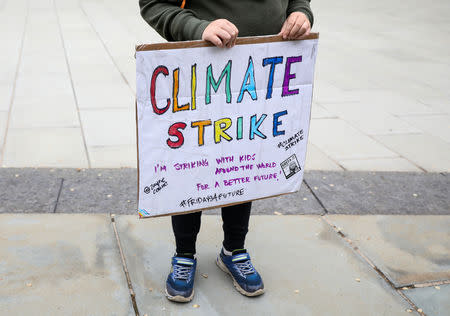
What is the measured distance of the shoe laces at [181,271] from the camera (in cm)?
238

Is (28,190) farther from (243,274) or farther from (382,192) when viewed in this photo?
(382,192)

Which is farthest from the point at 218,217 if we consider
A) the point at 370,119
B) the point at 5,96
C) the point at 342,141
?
the point at 5,96

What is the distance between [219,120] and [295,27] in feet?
1.62

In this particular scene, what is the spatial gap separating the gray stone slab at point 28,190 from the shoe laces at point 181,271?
1.11 metres

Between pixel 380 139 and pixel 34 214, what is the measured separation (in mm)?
3167

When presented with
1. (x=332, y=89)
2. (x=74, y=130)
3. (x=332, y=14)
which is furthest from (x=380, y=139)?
(x=332, y=14)

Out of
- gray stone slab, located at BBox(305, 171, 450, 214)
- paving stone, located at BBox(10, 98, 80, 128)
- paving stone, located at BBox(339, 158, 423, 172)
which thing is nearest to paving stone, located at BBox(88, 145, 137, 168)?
paving stone, located at BBox(10, 98, 80, 128)

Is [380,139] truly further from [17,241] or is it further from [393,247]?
[17,241]

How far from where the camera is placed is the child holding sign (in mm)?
1983

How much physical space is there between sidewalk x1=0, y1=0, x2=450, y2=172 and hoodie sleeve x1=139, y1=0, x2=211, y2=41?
1.93 metres

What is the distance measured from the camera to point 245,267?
247 centimetres

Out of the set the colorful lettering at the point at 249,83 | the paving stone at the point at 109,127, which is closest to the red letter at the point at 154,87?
the colorful lettering at the point at 249,83

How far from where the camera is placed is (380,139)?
471 centimetres

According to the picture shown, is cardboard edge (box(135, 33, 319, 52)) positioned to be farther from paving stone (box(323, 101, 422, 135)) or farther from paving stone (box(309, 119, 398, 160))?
paving stone (box(323, 101, 422, 135))
